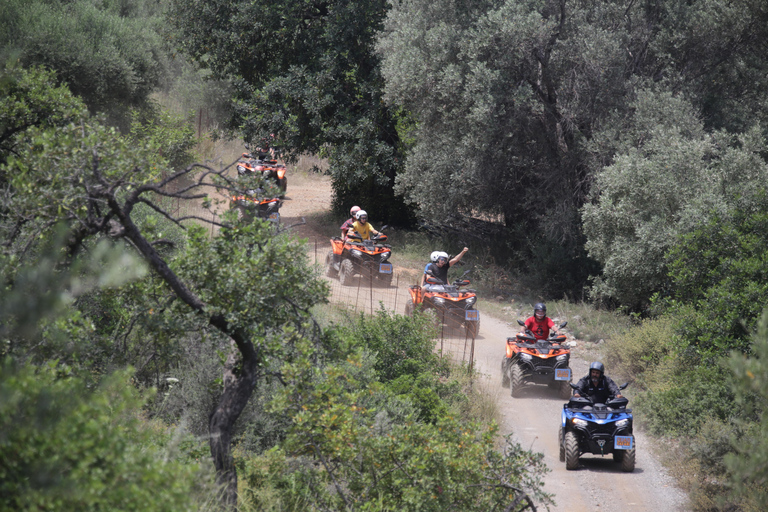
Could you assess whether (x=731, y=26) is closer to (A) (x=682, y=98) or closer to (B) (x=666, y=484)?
(A) (x=682, y=98)

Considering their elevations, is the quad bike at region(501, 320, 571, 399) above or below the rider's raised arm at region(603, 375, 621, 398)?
below

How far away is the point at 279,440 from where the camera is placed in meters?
8.43

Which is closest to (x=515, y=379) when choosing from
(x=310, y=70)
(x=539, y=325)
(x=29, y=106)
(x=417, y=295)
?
(x=539, y=325)

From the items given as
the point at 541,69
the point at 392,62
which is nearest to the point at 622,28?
the point at 541,69

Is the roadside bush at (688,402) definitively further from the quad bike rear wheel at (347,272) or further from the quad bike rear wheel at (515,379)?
the quad bike rear wheel at (347,272)

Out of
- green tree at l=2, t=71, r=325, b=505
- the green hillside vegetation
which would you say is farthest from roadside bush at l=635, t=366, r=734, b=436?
green tree at l=2, t=71, r=325, b=505

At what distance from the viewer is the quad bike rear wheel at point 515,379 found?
447 inches

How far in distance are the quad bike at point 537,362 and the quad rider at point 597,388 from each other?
164 cm

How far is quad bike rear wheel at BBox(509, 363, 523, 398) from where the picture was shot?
447 inches

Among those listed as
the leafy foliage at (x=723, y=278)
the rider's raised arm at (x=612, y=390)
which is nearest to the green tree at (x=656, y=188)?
the leafy foliage at (x=723, y=278)

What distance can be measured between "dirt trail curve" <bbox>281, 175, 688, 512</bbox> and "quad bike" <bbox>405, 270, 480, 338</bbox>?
554 millimetres

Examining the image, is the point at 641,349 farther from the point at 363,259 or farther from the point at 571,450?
the point at 363,259

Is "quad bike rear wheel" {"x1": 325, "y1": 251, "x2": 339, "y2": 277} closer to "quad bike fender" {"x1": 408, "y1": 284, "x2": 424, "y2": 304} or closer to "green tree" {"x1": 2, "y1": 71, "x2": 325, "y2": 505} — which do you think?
"quad bike fender" {"x1": 408, "y1": 284, "x2": 424, "y2": 304}

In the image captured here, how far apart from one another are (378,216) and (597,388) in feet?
52.8
